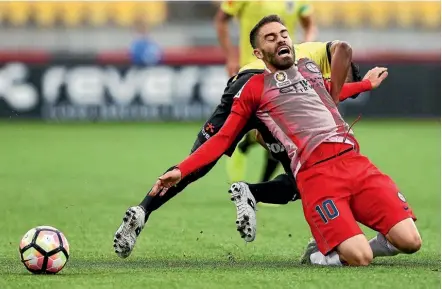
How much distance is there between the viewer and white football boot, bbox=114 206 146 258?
677 cm

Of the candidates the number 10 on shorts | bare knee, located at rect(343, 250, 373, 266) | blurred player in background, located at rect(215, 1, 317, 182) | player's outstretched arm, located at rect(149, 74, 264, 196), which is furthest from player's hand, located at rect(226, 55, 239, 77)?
bare knee, located at rect(343, 250, 373, 266)

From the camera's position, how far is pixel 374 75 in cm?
746

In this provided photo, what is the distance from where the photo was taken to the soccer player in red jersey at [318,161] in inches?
263

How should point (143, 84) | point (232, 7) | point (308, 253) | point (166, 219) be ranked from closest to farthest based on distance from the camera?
point (308, 253) < point (166, 219) < point (232, 7) < point (143, 84)

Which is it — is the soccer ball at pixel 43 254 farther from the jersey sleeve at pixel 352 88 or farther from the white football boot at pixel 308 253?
the jersey sleeve at pixel 352 88

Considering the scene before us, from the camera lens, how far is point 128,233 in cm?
679

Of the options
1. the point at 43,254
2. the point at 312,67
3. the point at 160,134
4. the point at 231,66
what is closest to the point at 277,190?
the point at 312,67

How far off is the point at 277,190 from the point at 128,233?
1.18m

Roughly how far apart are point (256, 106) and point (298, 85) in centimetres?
30

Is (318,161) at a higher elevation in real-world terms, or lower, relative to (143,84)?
higher

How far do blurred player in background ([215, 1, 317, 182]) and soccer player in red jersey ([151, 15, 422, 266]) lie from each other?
3417mm

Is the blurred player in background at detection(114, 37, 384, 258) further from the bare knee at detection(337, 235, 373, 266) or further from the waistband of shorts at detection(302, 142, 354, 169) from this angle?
the bare knee at detection(337, 235, 373, 266)

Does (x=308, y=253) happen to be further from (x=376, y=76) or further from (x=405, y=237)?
(x=376, y=76)

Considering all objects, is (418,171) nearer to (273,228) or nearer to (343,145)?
(273,228)
